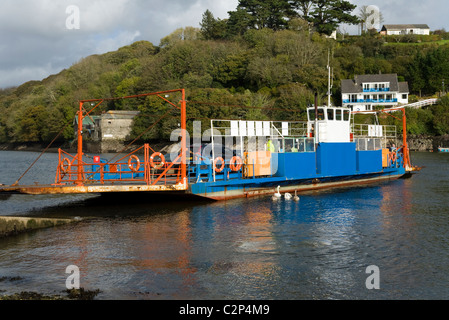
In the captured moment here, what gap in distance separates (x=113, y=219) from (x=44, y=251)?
5.84 meters

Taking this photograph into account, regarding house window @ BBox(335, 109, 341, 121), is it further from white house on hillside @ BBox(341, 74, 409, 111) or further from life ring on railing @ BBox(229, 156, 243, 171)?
white house on hillside @ BBox(341, 74, 409, 111)

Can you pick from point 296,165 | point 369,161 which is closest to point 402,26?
point 369,161

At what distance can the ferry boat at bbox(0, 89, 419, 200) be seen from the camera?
22.6m

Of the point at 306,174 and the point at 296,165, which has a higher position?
the point at 296,165

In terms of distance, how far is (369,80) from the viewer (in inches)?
3789

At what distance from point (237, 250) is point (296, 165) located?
13212mm

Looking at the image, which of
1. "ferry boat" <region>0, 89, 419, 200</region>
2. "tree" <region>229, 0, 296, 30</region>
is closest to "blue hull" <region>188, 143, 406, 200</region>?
"ferry boat" <region>0, 89, 419, 200</region>

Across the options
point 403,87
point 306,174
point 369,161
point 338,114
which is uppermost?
point 403,87

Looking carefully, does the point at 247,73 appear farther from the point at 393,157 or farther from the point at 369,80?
the point at 393,157

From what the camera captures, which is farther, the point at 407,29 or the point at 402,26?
the point at 402,26

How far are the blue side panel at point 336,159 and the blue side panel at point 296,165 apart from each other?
0.76 meters

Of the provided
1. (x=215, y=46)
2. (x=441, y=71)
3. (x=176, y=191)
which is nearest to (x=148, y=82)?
(x=215, y=46)
